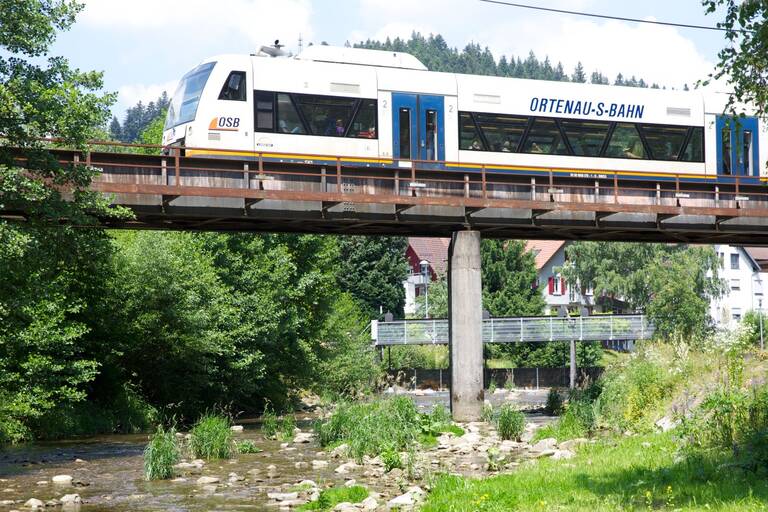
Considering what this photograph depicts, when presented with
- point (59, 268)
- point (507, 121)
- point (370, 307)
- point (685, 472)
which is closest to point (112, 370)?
point (59, 268)

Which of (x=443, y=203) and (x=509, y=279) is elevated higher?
(x=443, y=203)

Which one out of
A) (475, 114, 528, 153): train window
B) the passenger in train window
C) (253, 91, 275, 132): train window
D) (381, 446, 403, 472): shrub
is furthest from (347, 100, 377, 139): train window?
(381, 446, 403, 472): shrub

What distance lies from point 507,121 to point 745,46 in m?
20.0

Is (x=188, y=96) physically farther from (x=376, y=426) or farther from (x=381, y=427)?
(x=381, y=427)

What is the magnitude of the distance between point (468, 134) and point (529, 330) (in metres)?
32.8

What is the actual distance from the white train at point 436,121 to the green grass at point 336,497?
14.0 meters

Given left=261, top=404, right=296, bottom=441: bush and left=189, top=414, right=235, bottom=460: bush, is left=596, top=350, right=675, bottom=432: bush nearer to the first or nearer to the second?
left=189, top=414, right=235, bottom=460: bush

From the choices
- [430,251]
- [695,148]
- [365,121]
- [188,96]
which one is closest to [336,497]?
[365,121]

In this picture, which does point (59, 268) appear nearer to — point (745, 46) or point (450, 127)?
point (450, 127)

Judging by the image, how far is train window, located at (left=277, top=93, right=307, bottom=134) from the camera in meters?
30.8

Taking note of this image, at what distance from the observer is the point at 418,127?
32.4 meters

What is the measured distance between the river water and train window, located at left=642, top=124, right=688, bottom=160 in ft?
55.5

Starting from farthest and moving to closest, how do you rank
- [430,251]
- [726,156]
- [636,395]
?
[430,251] < [726,156] < [636,395]

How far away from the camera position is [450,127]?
108 ft
